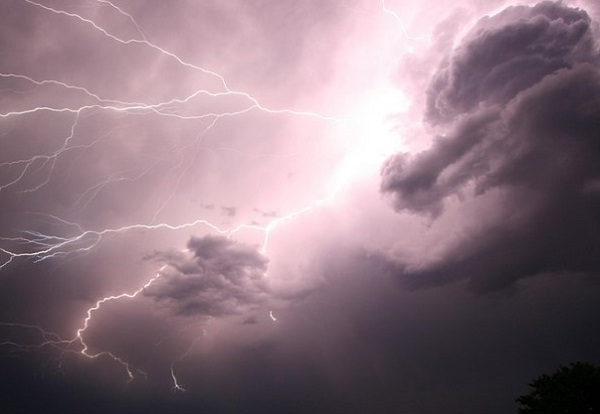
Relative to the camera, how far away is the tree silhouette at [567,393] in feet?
35.6

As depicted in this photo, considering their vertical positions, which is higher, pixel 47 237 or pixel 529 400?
pixel 47 237

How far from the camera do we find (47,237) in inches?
893

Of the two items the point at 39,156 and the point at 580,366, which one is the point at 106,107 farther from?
the point at 580,366

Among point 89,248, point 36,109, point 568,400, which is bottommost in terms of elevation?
point 568,400

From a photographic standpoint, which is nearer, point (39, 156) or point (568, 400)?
point (568, 400)

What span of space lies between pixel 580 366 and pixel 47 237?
28.9 m

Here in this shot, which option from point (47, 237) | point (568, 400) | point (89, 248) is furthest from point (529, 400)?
point (47, 237)

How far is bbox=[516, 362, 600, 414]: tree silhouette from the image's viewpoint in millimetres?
10836

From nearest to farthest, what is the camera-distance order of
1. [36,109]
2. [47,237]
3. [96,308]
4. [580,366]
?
1. [580,366]
2. [36,109]
3. [47,237]
4. [96,308]

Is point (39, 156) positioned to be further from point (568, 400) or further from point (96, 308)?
point (568, 400)

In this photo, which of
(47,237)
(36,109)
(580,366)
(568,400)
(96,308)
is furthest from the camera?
(96,308)

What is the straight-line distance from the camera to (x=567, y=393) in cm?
1115

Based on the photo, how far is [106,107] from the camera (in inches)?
840

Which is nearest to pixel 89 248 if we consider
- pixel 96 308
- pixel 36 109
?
pixel 96 308
